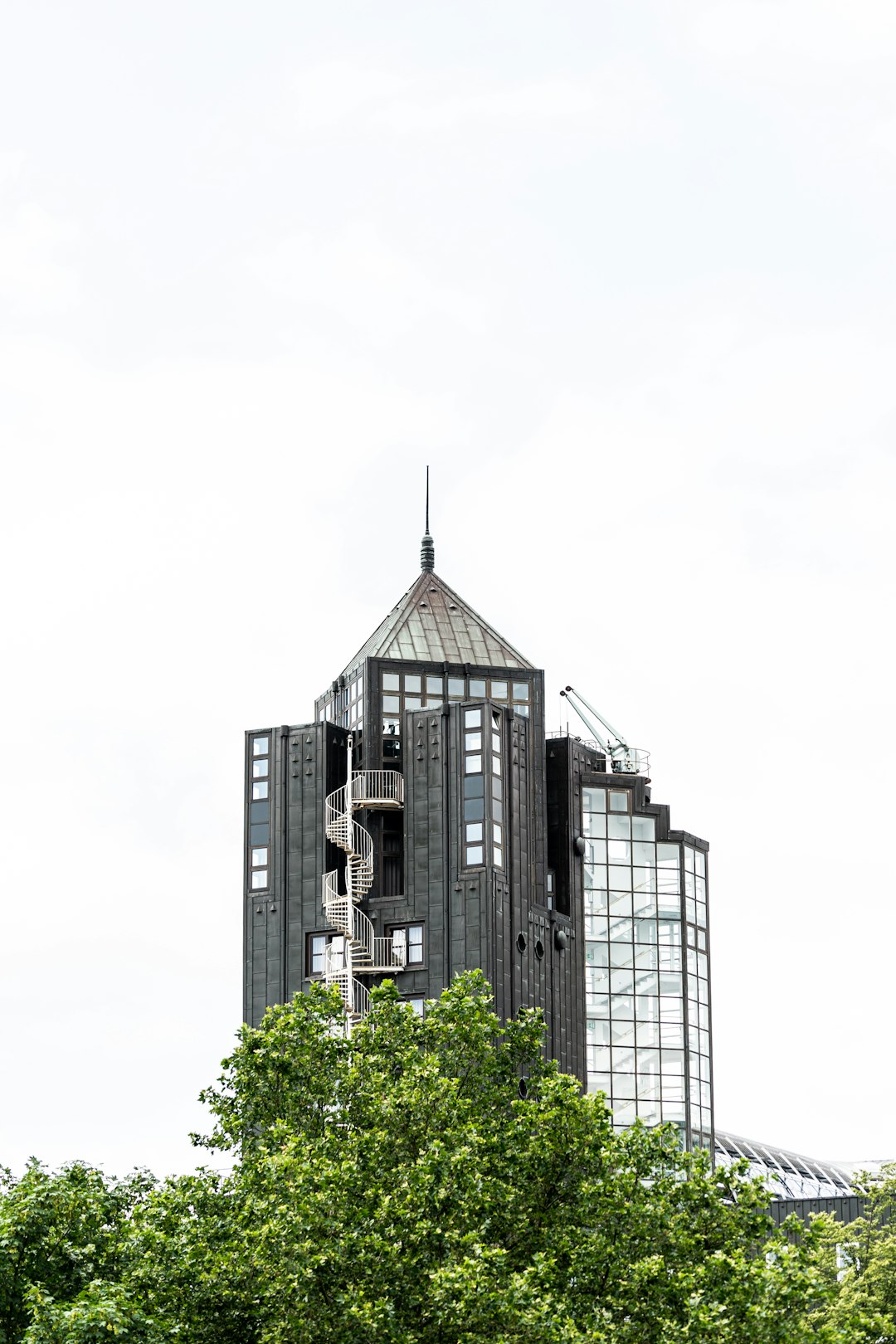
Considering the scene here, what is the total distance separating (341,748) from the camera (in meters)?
134

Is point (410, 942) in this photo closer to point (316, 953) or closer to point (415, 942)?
point (415, 942)

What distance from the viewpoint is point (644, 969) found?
140 m

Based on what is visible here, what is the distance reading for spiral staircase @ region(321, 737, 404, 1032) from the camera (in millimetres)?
128500

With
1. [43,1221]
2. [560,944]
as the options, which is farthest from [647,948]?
[43,1221]

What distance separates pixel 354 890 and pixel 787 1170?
44.8m

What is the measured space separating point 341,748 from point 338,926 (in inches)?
435

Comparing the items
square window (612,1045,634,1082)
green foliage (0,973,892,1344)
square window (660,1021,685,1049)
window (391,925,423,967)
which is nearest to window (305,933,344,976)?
window (391,925,423,967)

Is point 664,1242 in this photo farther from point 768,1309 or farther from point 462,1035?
point 462,1035

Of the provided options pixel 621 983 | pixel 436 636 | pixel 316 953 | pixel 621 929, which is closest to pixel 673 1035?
pixel 621 983

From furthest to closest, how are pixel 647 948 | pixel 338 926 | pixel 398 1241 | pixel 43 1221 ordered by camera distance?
pixel 647 948 → pixel 338 926 → pixel 43 1221 → pixel 398 1241

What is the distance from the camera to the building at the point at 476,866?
129 metres

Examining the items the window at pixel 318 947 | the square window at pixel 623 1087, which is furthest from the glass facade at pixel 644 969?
the window at pixel 318 947

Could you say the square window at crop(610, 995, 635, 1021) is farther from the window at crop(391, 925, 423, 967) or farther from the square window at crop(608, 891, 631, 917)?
the window at crop(391, 925, 423, 967)

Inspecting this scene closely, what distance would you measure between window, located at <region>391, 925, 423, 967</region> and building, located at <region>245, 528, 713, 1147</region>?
103 millimetres
